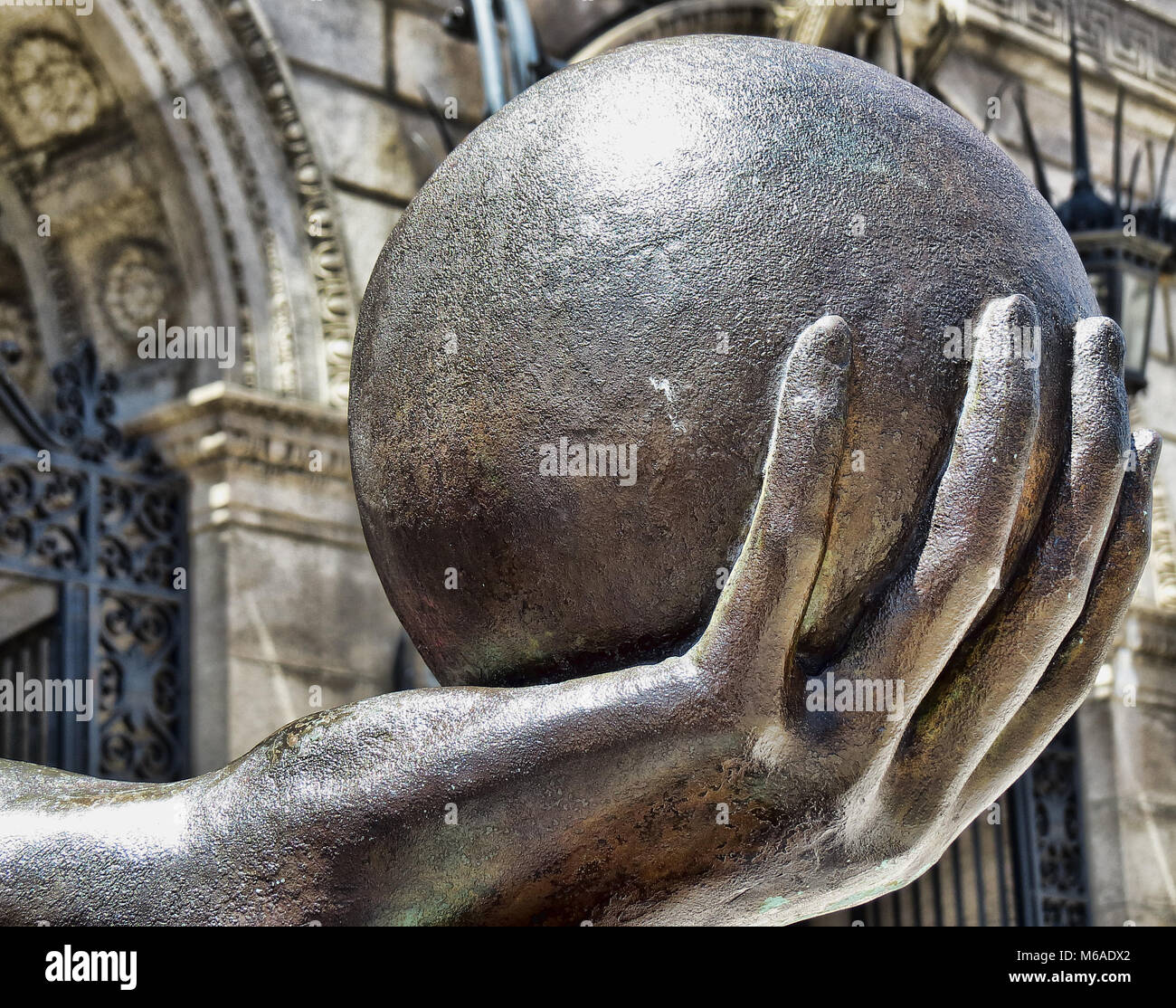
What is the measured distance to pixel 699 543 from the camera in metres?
2.39

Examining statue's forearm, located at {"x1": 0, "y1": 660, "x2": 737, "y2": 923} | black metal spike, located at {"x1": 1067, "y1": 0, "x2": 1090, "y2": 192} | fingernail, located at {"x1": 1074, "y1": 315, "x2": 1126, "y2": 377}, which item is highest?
black metal spike, located at {"x1": 1067, "y1": 0, "x2": 1090, "y2": 192}

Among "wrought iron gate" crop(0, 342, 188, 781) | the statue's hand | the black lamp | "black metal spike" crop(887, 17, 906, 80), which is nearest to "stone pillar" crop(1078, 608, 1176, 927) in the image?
the black lamp

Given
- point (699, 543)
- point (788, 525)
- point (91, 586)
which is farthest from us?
point (91, 586)

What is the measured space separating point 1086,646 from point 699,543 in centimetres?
62

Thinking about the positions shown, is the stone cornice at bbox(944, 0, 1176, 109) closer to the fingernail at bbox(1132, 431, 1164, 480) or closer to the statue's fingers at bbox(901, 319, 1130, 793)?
the fingernail at bbox(1132, 431, 1164, 480)

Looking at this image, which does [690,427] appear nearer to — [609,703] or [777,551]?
[777,551]

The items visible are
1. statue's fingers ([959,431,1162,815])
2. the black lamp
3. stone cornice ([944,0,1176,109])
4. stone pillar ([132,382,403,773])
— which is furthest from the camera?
stone cornice ([944,0,1176,109])

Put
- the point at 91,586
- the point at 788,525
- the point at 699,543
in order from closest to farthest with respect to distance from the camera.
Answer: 1. the point at 788,525
2. the point at 699,543
3. the point at 91,586

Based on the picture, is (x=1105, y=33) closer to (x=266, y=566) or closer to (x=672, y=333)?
(x=266, y=566)

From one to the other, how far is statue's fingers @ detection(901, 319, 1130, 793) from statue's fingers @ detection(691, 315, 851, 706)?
12.2 inches

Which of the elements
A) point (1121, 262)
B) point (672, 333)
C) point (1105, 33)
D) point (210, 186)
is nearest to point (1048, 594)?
point (672, 333)

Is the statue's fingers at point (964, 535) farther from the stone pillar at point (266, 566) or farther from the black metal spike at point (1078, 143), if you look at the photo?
the black metal spike at point (1078, 143)

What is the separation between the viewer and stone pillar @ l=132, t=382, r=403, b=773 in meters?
6.66
